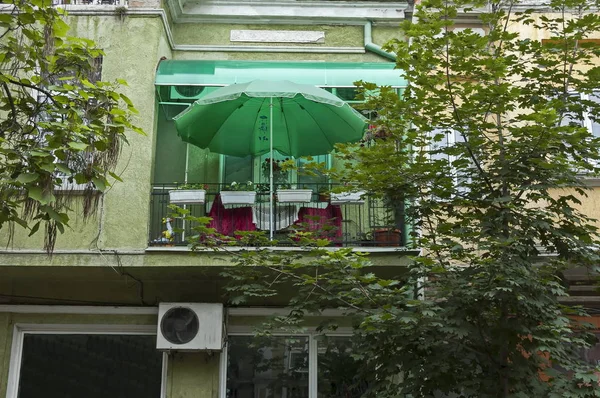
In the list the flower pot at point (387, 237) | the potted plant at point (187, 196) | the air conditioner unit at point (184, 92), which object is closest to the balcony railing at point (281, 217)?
the flower pot at point (387, 237)

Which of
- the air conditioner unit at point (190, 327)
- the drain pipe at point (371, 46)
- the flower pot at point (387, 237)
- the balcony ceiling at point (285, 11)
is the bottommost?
the air conditioner unit at point (190, 327)

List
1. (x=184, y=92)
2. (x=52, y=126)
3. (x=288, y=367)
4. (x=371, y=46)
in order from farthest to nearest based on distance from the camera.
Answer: (x=371, y=46), (x=184, y=92), (x=288, y=367), (x=52, y=126)

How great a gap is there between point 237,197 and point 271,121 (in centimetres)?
118

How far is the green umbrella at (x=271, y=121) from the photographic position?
31.1 feet

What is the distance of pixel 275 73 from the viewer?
10.5 meters

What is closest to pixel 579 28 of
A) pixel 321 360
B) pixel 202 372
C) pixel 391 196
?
pixel 391 196

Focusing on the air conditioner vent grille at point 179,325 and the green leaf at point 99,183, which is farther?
the air conditioner vent grille at point 179,325

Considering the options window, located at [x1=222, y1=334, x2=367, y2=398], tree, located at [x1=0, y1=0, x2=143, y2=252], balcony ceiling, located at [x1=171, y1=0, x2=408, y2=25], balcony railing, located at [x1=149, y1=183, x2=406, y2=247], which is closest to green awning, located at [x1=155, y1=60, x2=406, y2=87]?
balcony ceiling, located at [x1=171, y1=0, x2=408, y2=25]

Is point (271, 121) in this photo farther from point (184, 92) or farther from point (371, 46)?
point (371, 46)

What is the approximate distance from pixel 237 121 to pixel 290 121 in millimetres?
804

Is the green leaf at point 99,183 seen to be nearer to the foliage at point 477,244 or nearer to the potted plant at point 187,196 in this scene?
the foliage at point 477,244

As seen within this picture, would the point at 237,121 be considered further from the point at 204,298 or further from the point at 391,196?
the point at 391,196

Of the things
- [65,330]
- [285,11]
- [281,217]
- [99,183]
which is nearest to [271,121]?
[281,217]

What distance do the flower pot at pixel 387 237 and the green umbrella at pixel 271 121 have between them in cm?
149
